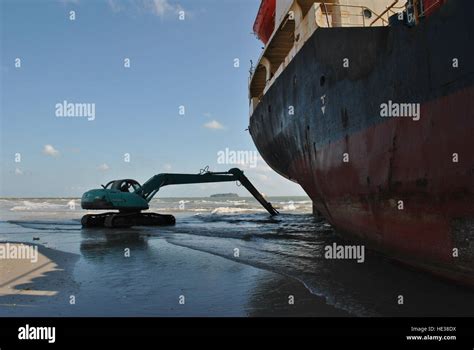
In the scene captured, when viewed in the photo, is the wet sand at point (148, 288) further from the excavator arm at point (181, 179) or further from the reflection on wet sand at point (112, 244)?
the excavator arm at point (181, 179)

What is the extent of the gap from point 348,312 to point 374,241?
9.02ft

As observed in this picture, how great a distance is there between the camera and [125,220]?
59.2 feet

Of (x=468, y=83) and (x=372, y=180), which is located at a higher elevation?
(x=468, y=83)

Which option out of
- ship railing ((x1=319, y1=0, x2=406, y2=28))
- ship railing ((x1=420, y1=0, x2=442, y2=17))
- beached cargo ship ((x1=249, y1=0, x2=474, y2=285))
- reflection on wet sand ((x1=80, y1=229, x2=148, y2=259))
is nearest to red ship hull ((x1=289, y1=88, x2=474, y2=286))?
beached cargo ship ((x1=249, y1=0, x2=474, y2=285))

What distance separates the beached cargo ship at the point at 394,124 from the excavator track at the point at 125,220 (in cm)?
1047

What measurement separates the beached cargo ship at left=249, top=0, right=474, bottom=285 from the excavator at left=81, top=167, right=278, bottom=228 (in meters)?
10.1

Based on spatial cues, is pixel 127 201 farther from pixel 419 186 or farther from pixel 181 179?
pixel 419 186

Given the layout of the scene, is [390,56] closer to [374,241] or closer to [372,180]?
[372,180]

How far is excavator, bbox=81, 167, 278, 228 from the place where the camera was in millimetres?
17281

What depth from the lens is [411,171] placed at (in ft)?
19.7

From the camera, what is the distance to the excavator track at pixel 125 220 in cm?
1788

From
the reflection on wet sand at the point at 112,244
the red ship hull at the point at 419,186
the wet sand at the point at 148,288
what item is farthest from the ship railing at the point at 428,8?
the reflection on wet sand at the point at 112,244

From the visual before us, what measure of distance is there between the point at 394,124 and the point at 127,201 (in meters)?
13.8

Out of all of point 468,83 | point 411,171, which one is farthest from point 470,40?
point 411,171
